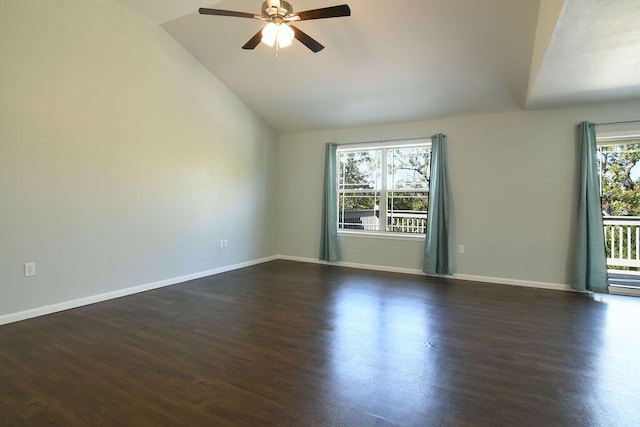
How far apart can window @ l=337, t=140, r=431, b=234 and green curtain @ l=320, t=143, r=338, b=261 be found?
0.19 meters

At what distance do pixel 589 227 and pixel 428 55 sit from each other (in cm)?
284

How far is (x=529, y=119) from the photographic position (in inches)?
165

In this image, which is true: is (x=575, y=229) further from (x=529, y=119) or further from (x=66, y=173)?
(x=66, y=173)

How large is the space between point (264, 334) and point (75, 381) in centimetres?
122

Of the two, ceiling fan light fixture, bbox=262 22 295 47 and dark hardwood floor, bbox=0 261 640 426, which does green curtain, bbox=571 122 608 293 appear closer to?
dark hardwood floor, bbox=0 261 640 426

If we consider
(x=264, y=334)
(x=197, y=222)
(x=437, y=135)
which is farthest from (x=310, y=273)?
(x=437, y=135)

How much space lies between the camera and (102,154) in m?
3.34

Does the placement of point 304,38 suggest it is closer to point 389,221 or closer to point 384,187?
point 384,187

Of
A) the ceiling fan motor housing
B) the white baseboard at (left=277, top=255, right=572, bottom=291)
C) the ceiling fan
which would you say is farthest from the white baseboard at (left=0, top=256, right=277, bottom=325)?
the ceiling fan motor housing

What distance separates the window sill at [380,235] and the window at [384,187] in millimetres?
109

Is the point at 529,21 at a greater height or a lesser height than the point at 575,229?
greater

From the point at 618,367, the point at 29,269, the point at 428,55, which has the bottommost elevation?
the point at 618,367

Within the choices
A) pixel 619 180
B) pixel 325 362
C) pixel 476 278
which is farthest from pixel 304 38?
pixel 619 180

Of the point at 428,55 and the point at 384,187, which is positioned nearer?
the point at 428,55
